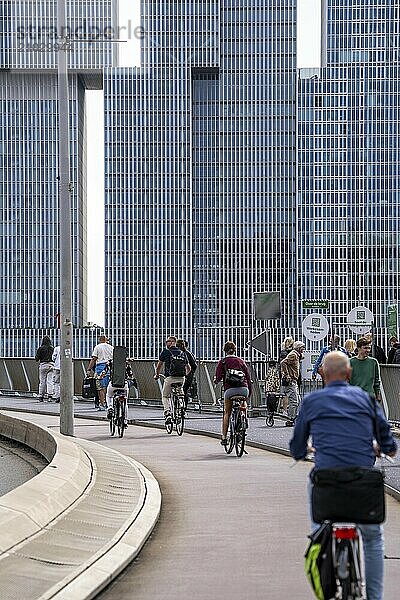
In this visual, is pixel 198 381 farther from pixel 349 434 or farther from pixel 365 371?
pixel 349 434

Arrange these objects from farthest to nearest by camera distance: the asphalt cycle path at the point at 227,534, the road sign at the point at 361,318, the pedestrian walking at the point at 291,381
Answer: the road sign at the point at 361,318 → the pedestrian walking at the point at 291,381 → the asphalt cycle path at the point at 227,534

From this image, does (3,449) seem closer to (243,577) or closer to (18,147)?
(243,577)

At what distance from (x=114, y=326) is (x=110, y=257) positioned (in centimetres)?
892

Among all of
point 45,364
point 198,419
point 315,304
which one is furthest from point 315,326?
point 45,364

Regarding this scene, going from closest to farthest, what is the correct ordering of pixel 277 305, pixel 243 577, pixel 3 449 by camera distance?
1. pixel 243 577
2. pixel 3 449
3. pixel 277 305

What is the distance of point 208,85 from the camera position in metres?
163

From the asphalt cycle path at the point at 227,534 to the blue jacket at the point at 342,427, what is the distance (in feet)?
5.68

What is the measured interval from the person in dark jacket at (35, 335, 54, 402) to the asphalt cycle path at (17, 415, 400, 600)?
64.2ft

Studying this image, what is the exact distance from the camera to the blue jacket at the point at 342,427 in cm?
750

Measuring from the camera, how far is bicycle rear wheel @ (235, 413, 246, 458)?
21453mm

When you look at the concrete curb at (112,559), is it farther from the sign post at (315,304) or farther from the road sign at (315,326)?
the sign post at (315,304)

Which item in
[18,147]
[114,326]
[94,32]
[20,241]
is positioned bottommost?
[114,326]

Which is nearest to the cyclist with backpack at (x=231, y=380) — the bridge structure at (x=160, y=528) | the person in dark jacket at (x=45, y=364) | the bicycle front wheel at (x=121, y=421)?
the bridge structure at (x=160, y=528)

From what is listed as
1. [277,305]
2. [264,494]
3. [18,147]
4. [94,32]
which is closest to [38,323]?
[18,147]
